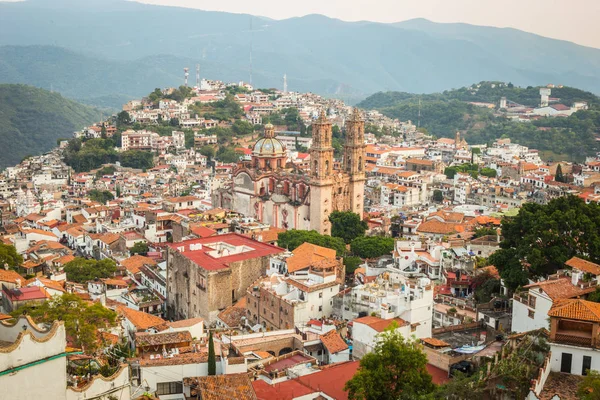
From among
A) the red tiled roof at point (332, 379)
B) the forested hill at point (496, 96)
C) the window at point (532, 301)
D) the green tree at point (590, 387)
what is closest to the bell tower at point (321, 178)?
the red tiled roof at point (332, 379)

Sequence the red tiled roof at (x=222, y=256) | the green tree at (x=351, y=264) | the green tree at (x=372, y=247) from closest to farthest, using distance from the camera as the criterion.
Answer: the red tiled roof at (x=222, y=256)
the green tree at (x=351, y=264)
the green tree at (x=372, y=247)

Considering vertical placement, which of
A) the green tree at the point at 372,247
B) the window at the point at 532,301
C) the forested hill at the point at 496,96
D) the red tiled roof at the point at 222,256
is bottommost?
the green tree at the point at 372,247

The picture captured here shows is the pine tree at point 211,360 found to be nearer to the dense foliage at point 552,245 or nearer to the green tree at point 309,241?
the dense foliage at point 552,245

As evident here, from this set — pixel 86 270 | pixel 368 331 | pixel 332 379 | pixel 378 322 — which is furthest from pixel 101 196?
pixel 332 379

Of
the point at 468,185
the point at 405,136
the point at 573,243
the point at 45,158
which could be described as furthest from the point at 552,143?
the point at 573,243

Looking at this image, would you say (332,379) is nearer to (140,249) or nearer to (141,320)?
(141,320)
